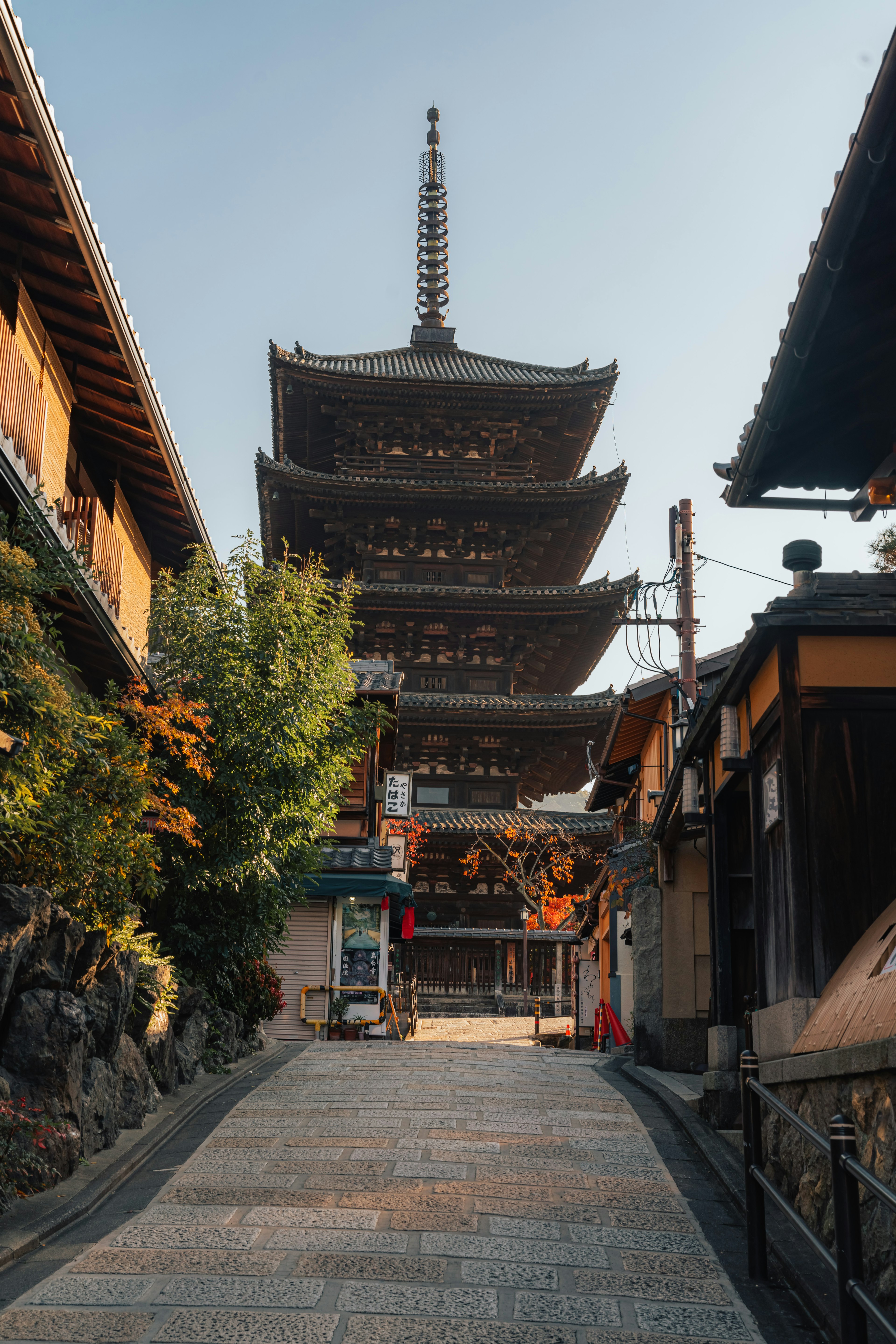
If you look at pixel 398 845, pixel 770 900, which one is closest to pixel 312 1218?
pixel 770 900

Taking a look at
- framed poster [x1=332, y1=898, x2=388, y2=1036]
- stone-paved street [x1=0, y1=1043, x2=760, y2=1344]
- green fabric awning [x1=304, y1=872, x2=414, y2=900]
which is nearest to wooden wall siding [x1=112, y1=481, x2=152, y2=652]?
green fabric awning [x1=304, y1=872, x2=414, y2=900]

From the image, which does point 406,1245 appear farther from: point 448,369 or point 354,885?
point 448,369

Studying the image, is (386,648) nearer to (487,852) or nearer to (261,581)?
(487,852)

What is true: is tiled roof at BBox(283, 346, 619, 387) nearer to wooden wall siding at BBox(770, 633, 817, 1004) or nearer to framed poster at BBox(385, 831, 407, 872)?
framed poster at BBox(385, 831, 407, 872)

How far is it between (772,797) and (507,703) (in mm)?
24658

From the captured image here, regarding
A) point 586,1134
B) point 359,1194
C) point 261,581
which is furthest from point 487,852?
point 359,1194

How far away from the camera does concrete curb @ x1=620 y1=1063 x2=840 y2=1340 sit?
5152mm

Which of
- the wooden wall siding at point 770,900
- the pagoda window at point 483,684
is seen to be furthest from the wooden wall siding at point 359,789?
Answer: the wooden wall siding at point 770,900

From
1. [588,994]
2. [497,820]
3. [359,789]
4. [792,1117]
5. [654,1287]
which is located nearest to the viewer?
[792,1117]

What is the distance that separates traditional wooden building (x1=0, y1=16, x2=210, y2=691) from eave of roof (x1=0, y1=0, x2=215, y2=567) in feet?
0.05

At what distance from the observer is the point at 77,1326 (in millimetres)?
5066

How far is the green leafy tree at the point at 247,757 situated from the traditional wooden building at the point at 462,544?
15.9 metres

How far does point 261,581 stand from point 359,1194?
9859 millimetres

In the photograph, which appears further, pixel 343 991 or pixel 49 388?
pixel 343 991
